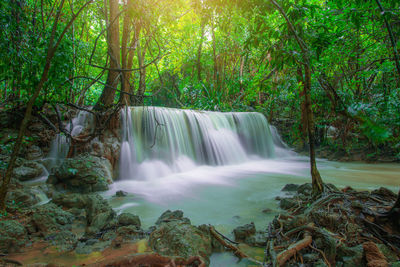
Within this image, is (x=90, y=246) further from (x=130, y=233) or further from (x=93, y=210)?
(x=93, y=210)

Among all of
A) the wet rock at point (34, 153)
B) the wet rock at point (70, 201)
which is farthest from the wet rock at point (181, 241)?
the wet rock at point (34, 153)

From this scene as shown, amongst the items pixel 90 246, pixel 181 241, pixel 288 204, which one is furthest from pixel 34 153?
pixel 288 204

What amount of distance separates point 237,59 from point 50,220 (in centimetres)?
1452

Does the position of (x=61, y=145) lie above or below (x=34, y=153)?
above

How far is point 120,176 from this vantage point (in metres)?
5.99

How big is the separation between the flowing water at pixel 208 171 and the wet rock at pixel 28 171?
166cm

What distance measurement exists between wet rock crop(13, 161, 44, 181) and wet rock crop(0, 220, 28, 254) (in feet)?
8.97

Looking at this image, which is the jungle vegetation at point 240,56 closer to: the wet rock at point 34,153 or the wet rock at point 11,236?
the wet rock at point 11,236

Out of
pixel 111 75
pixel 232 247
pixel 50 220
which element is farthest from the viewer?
pixel 111 75

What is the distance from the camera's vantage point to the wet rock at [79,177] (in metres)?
4.46

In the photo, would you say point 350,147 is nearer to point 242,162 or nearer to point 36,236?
point 242,162

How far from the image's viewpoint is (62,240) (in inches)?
90.0

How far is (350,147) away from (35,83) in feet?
33.0

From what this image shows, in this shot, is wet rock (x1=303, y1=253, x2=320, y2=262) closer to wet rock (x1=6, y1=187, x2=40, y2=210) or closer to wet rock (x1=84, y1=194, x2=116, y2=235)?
wet rock (x1=84, y1=194, x2=116, y2=235)
